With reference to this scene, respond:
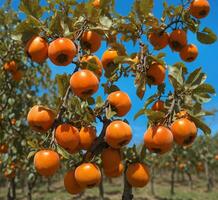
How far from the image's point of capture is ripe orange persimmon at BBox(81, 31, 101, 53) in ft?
8.67

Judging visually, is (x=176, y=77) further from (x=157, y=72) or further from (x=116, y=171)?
(x=116, y=171)

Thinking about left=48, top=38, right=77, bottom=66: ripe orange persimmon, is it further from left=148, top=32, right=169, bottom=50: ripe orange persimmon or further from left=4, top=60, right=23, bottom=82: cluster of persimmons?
left=4, top=60, right=23, bottom=82: cluster of persimmons

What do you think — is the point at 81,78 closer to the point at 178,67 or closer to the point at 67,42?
the point at 67,42

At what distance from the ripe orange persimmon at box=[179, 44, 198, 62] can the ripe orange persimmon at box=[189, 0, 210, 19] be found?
25 centimetres

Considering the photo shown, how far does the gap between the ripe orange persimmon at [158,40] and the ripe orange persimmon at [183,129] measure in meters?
0.75

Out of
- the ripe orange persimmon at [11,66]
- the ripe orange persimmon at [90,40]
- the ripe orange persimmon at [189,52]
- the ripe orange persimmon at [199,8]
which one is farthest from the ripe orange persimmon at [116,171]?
the ripe orange persimmon at [11,66]

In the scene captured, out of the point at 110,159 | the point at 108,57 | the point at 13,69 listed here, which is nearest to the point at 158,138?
the point at 110,159

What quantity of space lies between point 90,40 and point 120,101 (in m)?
0.56

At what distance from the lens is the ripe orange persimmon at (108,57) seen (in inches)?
108

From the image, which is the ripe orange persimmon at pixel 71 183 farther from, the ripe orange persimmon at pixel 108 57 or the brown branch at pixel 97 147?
the ripe orange persimmon at pixel 108 57

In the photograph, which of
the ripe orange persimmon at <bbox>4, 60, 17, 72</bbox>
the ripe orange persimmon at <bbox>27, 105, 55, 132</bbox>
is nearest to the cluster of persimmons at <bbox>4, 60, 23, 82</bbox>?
the ripe orange persimmon at <bbox>4, 60, 17, 72</bbox>

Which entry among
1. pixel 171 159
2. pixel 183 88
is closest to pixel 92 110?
pixel 183 88

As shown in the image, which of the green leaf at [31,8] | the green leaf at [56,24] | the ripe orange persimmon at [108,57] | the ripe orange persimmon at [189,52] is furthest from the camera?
the ripe orange persimmon at [189,52]

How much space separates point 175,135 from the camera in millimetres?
2361
